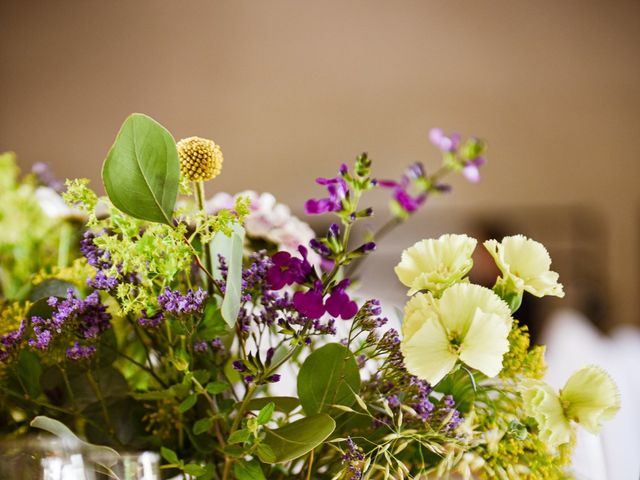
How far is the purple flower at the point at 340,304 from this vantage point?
1.11ft

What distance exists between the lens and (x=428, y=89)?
395cm

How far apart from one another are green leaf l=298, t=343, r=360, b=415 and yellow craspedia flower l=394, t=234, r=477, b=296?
0.06 m

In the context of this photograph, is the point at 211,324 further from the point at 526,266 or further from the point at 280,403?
the point at 526,266

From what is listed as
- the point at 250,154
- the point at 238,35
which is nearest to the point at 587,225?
the point at 250,154

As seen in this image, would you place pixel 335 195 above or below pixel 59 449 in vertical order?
above

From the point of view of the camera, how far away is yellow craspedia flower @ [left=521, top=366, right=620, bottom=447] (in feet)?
1.12

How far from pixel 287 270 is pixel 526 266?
0.43 feet

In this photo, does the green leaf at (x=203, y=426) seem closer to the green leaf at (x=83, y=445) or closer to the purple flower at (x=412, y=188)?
the green leaf at (x=83, y=445)

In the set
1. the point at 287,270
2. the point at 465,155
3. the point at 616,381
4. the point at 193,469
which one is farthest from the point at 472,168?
the point at 616,381

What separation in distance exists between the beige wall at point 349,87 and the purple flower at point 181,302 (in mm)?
3516

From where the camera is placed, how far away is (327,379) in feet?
1.26

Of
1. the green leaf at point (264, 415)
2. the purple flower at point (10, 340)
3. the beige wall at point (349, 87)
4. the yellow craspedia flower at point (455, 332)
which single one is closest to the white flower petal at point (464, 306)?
the yellow craspedia flower at point (455, 332)

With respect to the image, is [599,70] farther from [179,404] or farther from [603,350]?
[179,404]

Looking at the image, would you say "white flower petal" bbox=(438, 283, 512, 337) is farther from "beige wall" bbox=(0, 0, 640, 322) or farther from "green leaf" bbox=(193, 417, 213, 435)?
"beige wall" bbox=(0, 0, 640, 322)
